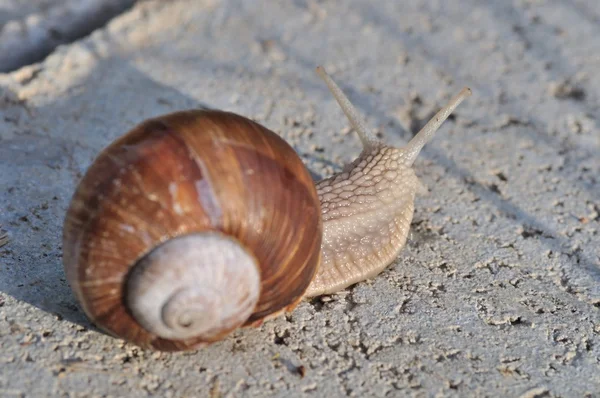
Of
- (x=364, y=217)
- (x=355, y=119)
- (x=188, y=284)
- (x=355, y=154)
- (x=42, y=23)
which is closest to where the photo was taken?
(x=188, y=284)

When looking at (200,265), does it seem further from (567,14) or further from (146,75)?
(567,14)

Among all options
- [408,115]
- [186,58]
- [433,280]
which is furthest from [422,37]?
[433,280]

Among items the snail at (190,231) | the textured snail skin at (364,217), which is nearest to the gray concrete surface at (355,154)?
the textured snail skin at (364,217)

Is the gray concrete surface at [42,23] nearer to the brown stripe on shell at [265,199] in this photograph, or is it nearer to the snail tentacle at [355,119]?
the snail tentacle at [355,119]

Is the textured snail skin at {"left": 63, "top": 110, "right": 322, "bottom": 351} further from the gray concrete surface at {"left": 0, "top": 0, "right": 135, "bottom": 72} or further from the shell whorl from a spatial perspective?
the gray concrete surface at {"left": 0, "top": 0, "right": 135, "bottom": 72}

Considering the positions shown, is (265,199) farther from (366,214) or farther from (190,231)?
(366,214)

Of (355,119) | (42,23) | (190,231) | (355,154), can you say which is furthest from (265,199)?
(42,23)

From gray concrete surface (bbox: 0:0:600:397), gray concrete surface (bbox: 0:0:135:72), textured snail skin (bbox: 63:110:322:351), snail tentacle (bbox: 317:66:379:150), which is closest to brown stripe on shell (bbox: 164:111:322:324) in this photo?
textured snail skin (bbox: 63:110:322:351)
